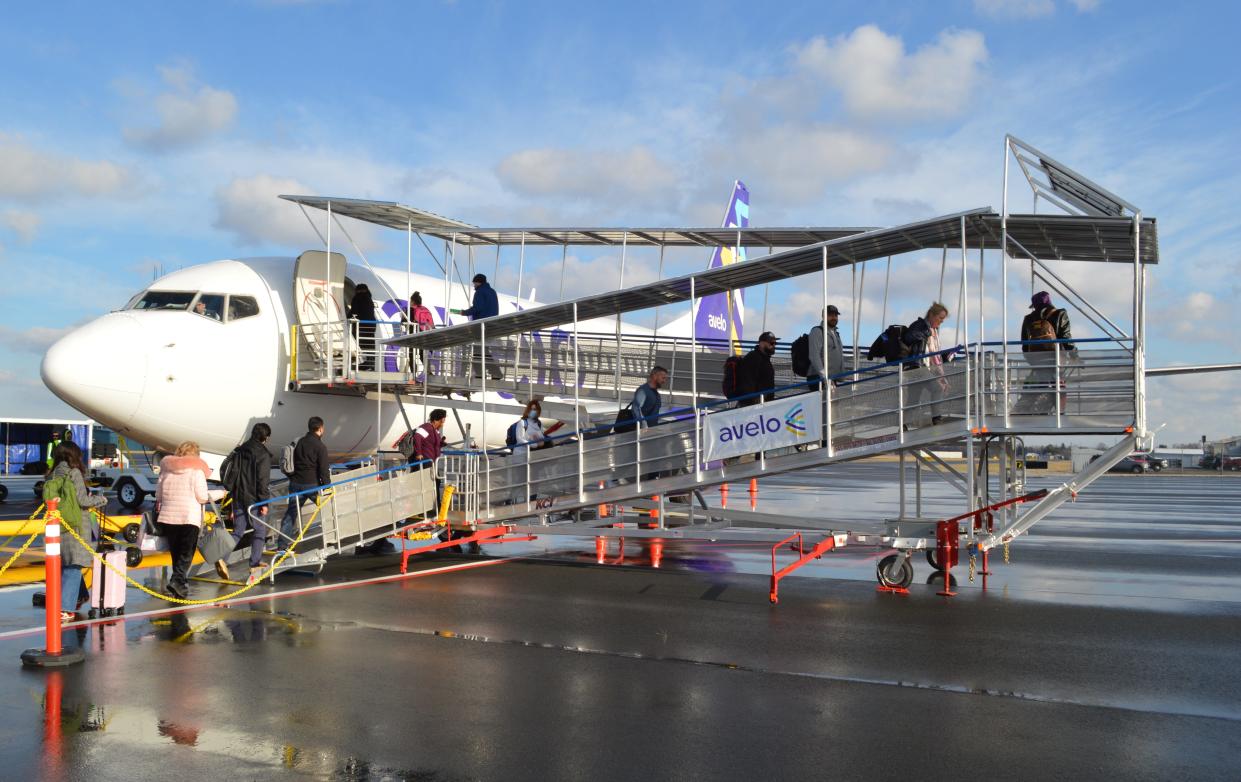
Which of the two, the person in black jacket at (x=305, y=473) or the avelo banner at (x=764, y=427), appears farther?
the person in black jacket at (x=305, y=473)

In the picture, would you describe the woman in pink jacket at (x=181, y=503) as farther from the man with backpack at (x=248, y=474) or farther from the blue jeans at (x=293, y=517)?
the blue jeans at (x=293, y=517)

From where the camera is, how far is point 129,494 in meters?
21.7

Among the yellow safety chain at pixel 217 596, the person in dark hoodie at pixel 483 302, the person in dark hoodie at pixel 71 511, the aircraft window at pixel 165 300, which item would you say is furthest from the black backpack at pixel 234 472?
the person in dark hoodie at pixel 483 302

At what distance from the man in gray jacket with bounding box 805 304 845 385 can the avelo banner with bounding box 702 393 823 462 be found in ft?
1.54

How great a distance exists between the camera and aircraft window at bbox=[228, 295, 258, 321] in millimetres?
17562

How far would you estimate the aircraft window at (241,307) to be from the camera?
1756 centimetres

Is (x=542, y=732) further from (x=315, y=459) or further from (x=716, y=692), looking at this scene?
(x=315, y=459)

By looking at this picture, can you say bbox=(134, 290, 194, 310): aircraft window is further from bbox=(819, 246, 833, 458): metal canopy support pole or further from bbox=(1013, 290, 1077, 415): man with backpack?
bbox=(1013, 290, 1077, 415): man with backpack

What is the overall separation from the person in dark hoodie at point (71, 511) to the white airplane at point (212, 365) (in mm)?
6249

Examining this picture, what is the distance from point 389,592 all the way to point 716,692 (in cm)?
619

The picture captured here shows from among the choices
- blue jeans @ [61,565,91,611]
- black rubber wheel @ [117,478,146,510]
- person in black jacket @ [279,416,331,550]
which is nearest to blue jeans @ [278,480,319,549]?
person in black jacket @ [279,416,331,550]

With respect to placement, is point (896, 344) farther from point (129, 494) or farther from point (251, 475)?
point (129, 494)

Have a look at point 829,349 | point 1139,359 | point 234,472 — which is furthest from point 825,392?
point 234,472

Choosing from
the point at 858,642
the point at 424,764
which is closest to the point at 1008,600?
the point at 858,642
